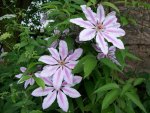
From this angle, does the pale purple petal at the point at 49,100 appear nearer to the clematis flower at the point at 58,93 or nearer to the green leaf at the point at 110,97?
the clematis flower at the point at 58,93

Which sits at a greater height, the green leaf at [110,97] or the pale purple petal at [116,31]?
the pale purple petal at [116,31]

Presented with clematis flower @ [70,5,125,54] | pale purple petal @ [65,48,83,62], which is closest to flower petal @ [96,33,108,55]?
clematis flower @ [70,5,125,54]

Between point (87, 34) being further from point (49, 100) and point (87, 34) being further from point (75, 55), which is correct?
point (49, 100)

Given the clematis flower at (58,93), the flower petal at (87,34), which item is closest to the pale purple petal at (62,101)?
the clematis flower at (58,93)

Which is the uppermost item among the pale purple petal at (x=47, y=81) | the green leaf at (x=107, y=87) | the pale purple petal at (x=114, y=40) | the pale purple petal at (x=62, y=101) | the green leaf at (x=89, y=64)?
the pale purple petal at (x=114, y=40)

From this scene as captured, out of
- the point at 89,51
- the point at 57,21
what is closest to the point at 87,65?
the point at 89,51

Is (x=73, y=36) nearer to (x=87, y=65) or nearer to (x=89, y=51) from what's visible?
(x=89, y=51)

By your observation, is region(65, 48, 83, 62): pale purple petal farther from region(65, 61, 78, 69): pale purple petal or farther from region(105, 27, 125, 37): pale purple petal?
region(105, 27, 125, 37): pale purple petal
